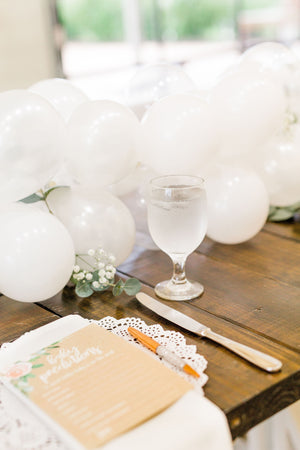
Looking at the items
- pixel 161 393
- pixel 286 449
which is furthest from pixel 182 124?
pixel 286 449

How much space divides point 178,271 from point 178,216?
113 millimetres

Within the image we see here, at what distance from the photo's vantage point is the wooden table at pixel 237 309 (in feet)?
2.38

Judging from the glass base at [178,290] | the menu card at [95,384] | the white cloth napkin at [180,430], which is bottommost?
the glass base at [178,290]

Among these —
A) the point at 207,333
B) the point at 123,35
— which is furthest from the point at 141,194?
the point at 123,35

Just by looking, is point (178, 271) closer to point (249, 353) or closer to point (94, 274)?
point (94, 274)

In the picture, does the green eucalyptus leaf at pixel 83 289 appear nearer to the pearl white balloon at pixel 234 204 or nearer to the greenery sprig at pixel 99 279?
the greenery sprig at pixel 99 279

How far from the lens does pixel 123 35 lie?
5.34 metres

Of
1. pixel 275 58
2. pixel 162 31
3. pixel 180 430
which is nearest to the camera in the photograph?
pixel 180 430

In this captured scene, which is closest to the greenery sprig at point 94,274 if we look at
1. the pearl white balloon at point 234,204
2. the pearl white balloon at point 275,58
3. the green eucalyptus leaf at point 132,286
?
the green eucalyptus leaf at point 132,286

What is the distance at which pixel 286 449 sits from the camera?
1.13m

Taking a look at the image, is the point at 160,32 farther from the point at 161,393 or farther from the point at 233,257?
the point at 161,393

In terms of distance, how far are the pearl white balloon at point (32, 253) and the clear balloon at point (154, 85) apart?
449 mm

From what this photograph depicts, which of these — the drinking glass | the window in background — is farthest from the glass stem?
the window in background

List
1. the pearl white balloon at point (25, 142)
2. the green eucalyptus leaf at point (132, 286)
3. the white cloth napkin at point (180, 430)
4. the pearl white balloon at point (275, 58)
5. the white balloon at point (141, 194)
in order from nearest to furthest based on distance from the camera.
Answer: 1. the white cloth napkin at point (180, 430)
2. the pearl white balloon at point (25, 142)
3. the green eucalyptus leaf at point (132, 286)
4. the white balloon at point (141, 194)
5. the pearl white balloon at point (275, 58)
